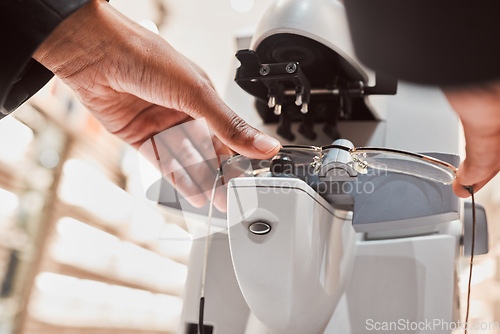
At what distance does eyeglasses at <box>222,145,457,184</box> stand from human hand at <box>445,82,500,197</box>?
8 cm

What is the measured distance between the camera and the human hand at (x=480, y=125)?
156 mm

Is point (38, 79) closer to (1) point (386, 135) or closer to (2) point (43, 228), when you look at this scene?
(1) point (386, 135)

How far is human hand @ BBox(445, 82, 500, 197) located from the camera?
16cm

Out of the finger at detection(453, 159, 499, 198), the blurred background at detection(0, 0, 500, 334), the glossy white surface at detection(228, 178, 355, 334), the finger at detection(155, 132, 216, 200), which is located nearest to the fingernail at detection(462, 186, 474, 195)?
the finger at detection(453, 159, 499, 198)

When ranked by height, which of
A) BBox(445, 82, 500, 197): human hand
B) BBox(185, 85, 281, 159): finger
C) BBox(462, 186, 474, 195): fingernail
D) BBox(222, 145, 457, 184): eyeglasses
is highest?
BBox(185, 85, 281, 159): finger

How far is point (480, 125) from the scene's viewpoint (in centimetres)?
19

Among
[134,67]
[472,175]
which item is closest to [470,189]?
[472,175]

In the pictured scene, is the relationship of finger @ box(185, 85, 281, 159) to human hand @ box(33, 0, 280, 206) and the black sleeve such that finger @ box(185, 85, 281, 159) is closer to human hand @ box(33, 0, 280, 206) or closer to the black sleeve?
human hand @ box(33, 0, 280, 206)

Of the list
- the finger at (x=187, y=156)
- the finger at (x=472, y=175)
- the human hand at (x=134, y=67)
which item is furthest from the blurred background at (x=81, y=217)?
the finger at (x=472, y=175)

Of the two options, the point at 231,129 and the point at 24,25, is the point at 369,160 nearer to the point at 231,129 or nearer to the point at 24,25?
the point at 231,129

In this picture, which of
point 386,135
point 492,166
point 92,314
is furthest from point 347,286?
point 92,314

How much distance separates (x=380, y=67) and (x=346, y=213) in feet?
1.31

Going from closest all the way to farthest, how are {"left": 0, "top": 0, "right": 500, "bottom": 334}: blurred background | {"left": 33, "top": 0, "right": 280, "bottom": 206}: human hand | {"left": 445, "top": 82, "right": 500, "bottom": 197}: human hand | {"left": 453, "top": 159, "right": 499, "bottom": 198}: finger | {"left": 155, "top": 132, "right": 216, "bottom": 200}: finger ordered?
1. {"left": 445, "top": 82, "right": 500, "bottom": 197}: human hand
2. {"left": 453, "top": 159, "right": 499, "bottom": 198}: finger
3. {"left": 33, "top": 0, "right": 280, "bottom": 206}: human hand
4. {"left": 155, "top": 132, "right": 216, "bottom": 200}: finger
5. {"left": 0, "top": 0, "right": 500, "bottom": 334}: blurred background

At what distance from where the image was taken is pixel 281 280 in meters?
0.44
